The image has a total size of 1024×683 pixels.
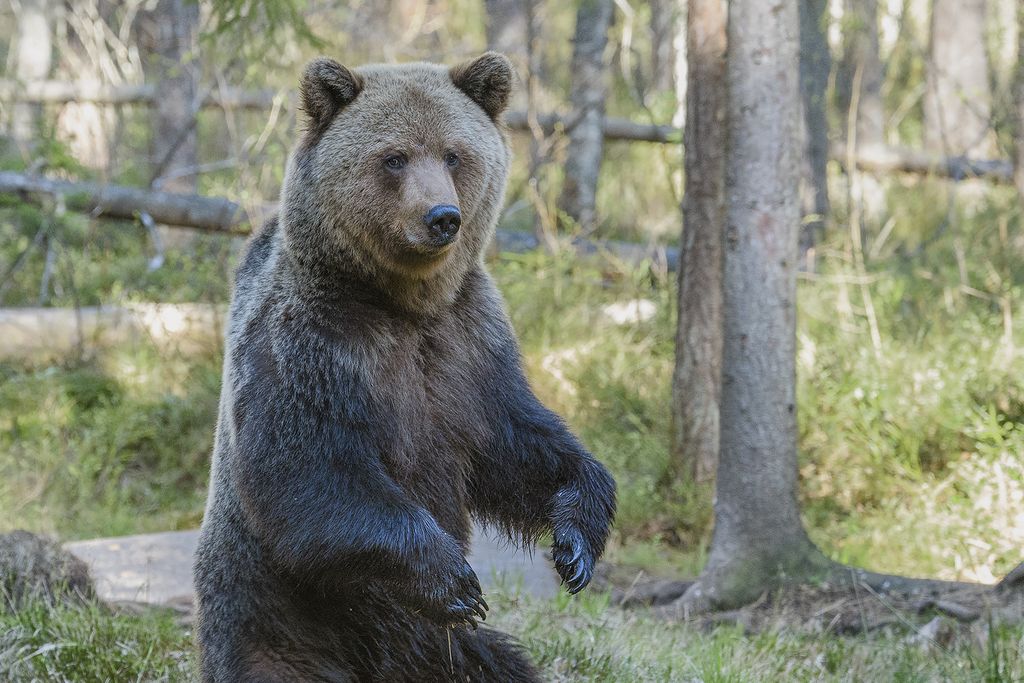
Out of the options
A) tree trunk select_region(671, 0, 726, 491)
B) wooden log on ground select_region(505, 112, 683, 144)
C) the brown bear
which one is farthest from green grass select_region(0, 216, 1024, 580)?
the brown bear

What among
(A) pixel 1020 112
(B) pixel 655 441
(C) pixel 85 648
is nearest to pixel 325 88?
(C) pixel 85 648

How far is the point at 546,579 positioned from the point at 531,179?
4.83 meters

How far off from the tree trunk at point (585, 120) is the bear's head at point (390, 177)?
27.2 feet

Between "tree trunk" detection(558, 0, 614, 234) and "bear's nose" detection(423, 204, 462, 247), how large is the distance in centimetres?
860

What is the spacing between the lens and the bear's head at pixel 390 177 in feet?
12.0

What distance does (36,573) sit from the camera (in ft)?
16.8

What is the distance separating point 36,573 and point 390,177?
278cm

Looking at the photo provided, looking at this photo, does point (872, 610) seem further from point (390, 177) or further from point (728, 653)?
point (390, 177)

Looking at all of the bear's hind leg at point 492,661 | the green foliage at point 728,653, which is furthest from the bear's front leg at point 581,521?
the green foliage at point 728,653

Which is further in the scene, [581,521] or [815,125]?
[815,125]

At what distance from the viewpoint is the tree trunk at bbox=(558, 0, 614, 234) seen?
40.1ft

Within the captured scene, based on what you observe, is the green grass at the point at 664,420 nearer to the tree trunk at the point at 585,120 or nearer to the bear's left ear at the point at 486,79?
the tree trunk at the point at 585,120

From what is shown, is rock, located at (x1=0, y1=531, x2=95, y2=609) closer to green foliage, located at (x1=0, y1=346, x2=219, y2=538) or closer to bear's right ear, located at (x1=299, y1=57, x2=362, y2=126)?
green foliage, located at (x1=0, y1=346, x2=219, y2=538)

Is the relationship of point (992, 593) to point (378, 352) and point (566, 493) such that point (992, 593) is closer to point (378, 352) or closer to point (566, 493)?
point (566, 493)
